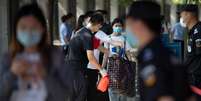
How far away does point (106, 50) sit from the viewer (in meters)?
9.62

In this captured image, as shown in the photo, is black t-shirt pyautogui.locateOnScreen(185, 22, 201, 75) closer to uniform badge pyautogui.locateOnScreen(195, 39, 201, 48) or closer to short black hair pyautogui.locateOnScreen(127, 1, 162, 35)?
uniform badge pyautogui.locateOnScreen(195, 39, 201, 48)

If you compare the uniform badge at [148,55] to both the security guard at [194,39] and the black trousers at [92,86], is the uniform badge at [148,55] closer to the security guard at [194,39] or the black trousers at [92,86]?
the security guard at [194,39]

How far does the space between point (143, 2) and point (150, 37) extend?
0.24 m

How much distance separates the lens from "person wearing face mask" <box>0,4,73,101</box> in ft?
14.4

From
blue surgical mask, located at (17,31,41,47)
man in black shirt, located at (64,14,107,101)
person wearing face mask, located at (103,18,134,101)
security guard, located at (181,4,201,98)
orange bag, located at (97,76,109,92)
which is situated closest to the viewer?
blue surgical mask, located at (17,31,41,47)

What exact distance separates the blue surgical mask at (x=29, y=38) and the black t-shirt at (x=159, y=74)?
0.75 m

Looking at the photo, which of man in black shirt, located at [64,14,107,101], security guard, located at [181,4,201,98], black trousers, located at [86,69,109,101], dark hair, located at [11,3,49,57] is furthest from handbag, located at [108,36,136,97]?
dark hair, located at [11,3,49,57]

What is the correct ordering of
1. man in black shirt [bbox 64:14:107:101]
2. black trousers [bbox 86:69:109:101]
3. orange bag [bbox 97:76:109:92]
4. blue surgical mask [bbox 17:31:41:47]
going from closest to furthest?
blue surgical mask [bbox 17:31:41:47] < orange bag [bbox 97:76:109:92] < man in black shirt [bbox 64:14:107:101] < black trousers [bbox 86:69:109:101]

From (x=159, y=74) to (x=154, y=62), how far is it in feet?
0.29

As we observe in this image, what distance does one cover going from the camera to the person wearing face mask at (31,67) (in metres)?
4.39

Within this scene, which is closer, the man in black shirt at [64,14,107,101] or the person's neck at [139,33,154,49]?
the person's neck at [139,33,154,49]

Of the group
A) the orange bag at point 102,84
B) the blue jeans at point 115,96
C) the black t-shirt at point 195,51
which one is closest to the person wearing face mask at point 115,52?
the blue jeans at point 115,96

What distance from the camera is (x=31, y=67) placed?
14.6 ft

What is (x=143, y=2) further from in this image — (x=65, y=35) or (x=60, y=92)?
(x=65, y=35)
